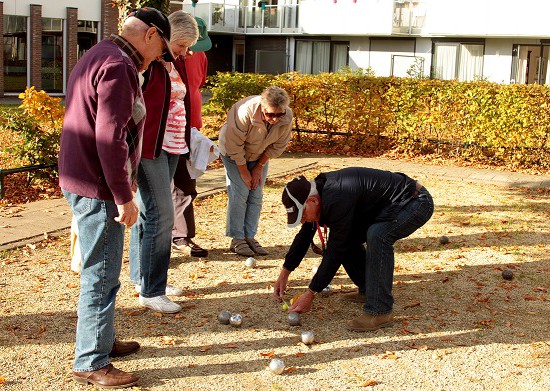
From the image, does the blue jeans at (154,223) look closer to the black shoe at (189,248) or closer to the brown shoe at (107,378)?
the brown shoe at (107,378)

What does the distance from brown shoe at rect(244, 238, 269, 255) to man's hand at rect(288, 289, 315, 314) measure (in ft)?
5.90

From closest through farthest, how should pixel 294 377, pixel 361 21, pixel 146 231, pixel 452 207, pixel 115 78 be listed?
pixel 115 78 < pixel 294 377 < pixel 146 231 < pixel 452 207 < pixel 361 21

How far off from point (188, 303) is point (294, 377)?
1.54 m

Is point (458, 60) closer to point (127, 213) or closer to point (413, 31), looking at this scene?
point (413, 31)

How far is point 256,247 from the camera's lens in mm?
7320

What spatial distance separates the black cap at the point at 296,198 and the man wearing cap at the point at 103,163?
1.14m

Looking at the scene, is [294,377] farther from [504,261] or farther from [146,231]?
[504,261]

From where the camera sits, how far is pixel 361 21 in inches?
1318

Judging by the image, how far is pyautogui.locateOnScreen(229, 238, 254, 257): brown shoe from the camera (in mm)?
7250

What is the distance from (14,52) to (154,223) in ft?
78.0

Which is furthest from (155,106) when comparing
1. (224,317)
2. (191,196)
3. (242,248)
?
(242,248)

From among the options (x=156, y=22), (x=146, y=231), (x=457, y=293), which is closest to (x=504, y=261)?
(x=457, y=293)

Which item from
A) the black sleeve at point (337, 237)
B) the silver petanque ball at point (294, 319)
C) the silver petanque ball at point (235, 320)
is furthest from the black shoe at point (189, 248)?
the black sleeve at point (337, 237)

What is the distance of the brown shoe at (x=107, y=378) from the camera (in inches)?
168
